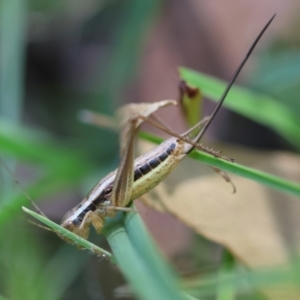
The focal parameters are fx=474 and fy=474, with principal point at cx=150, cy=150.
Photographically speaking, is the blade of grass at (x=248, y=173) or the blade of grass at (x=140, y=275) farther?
the blade of grass at (x=248, y=173)

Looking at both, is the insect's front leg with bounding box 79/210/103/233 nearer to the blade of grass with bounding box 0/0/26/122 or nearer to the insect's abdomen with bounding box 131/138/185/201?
the insect's abdomen with bounding box 131/138/185/201

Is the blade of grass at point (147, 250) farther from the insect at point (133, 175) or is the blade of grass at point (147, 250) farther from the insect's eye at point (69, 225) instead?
the insect's eye at point (69, 225)

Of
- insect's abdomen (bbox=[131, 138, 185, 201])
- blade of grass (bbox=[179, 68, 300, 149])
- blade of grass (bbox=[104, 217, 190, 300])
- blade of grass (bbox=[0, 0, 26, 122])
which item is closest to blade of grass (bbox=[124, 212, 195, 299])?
blade of grass (bbox=[104, 217, 190, 300])

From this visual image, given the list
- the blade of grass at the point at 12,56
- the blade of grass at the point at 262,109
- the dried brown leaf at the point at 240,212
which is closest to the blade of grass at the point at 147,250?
the dried brown leaf at the point at 240,212

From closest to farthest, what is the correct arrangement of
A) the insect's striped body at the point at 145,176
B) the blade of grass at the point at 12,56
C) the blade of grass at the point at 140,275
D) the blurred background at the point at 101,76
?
the blade of grass at the point at 140,275 < the insect's striped body at the point at 145,176 < the blurred background at the point at 101,76 < the blade of grass at the point at 12,56

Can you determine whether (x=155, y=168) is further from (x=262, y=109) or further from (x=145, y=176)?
(x=262, y=109)
